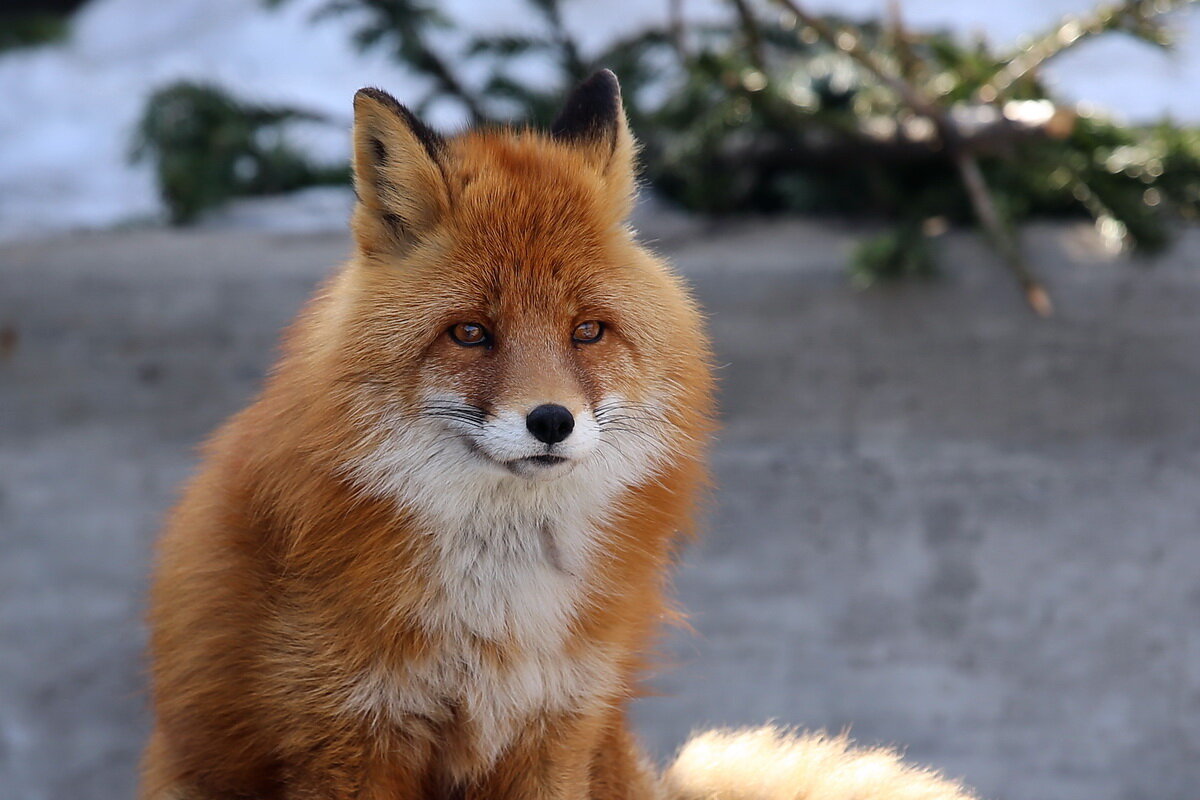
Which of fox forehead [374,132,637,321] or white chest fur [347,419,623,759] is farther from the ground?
fox forehead [374,132,637,321]

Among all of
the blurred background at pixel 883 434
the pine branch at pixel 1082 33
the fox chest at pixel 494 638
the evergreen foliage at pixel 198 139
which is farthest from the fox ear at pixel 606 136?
the evergreen foliage at pixel 198 139

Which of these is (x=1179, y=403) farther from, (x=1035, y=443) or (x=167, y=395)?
(x=167, y=395)

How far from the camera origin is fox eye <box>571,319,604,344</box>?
1.68 meters

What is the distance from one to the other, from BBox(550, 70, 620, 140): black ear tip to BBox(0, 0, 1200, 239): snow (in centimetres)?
272

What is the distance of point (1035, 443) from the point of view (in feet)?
12.5

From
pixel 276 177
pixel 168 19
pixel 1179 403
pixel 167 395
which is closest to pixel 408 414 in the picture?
pixel 167 395

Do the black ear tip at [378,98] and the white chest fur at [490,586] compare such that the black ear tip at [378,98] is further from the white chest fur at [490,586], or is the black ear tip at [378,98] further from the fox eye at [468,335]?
the white chest fur at [490,586]

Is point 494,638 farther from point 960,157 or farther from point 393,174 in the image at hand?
point 960,157

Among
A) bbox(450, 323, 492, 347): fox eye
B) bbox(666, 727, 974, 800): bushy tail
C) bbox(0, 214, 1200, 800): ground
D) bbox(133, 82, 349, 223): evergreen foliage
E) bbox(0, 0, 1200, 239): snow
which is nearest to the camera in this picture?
bbox(450, 323, 492, 347): fox eye

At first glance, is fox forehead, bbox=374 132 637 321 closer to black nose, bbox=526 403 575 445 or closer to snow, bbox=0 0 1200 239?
black nose, bbox=526 403 575 445

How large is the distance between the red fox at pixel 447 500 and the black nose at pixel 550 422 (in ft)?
0.03

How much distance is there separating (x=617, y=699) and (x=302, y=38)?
15.8 ft

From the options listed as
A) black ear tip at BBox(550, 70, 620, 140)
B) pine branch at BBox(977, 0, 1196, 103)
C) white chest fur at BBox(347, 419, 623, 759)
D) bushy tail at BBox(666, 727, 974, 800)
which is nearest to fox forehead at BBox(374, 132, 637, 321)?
black ear tip at BBox(550, 70, 620, 140)

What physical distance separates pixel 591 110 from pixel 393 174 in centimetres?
38
